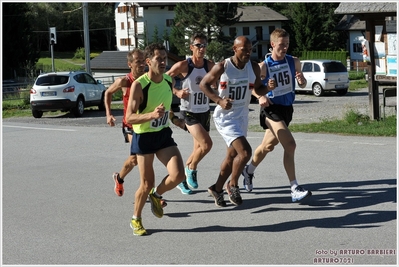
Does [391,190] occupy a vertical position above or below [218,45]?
below

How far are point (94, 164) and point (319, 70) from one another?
Answer: 900 inches

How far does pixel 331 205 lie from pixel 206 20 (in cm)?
7131

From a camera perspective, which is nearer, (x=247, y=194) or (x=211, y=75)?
(x=211, y=75)

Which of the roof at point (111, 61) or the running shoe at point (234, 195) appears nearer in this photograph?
the running shoe at point (234, 195)

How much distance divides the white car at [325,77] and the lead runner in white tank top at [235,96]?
2561 cm

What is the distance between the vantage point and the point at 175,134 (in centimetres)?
1834

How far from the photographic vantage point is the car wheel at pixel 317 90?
34438mm

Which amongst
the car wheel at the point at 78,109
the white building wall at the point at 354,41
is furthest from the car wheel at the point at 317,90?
the white building wall at the point at 354,41

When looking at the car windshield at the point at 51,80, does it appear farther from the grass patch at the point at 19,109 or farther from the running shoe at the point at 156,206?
the running shoe at the point at 156,206

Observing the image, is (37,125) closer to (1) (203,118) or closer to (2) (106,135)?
(2) (106,135)

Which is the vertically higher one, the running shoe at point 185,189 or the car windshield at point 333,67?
the car windshield at point 333,67

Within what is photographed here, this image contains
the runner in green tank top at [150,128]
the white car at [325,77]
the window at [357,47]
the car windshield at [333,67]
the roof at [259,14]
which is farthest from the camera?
the roof at [259,14]

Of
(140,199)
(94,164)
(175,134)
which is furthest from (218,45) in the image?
(140,199)

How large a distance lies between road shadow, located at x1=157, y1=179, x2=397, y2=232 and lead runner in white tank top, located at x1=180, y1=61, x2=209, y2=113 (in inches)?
49.3
